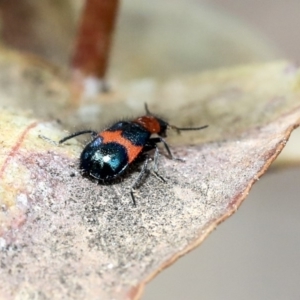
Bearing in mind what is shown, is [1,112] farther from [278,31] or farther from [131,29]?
[278,31]

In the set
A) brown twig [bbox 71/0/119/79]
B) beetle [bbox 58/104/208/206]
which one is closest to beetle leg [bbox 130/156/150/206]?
beetle [bbox 58/104/208/206]

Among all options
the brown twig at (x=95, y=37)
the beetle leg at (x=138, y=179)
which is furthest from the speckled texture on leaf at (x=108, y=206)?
the brown twig at (x=95, y=37)

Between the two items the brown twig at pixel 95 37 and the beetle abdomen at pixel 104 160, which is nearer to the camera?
the beetle abdomen at pixel 104 160

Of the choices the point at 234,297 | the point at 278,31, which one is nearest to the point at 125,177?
the point at 234,297

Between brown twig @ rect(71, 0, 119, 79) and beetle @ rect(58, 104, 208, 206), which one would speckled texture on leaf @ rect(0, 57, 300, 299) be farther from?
brown twig @ rect(71, 0, 119, 79)

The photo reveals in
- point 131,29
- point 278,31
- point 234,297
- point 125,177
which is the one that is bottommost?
point 234,297

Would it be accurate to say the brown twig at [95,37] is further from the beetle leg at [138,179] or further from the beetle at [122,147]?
the beetle leg at [138,179]

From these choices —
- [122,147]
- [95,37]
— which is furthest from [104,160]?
[95,37]
